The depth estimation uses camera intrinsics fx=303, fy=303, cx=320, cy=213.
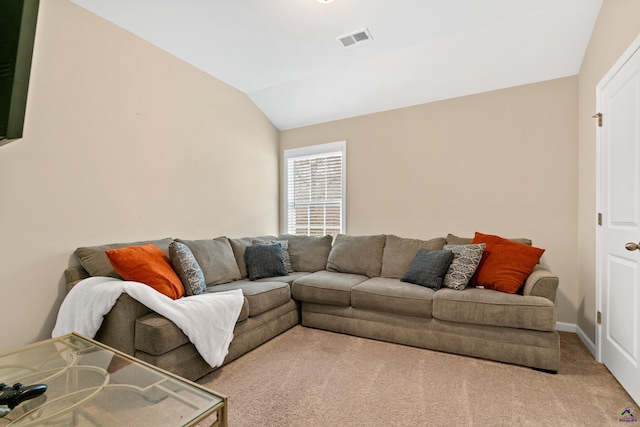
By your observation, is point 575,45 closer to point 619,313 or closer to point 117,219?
point 619,313

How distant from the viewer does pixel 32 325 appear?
2.15 meters

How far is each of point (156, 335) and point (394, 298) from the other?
1839 millimetres

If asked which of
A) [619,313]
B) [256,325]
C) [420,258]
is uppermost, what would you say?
[420,258]

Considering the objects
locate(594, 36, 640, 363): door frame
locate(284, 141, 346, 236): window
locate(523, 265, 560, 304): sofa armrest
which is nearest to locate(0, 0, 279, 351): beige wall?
locate(284, 141, 346, 236): window

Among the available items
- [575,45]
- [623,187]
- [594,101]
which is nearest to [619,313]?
[623,187]

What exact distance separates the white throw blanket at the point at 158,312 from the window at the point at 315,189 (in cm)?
241

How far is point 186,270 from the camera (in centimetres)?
248

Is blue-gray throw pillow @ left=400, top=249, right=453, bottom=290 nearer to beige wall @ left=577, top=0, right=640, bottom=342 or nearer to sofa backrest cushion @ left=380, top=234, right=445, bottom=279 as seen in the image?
sofa backrest cushion @ left=380, top=234, right=445, bottom=279

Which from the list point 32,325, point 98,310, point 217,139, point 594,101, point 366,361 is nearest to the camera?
point 98,310

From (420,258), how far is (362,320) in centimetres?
83

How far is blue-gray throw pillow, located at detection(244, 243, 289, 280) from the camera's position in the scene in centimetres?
330

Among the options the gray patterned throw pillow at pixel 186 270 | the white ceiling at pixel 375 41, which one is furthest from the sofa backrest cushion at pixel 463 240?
the gray patterned throw pillow at pixel 186 270

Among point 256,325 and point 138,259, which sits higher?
point 138,259

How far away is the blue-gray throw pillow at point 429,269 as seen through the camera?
2.75m
